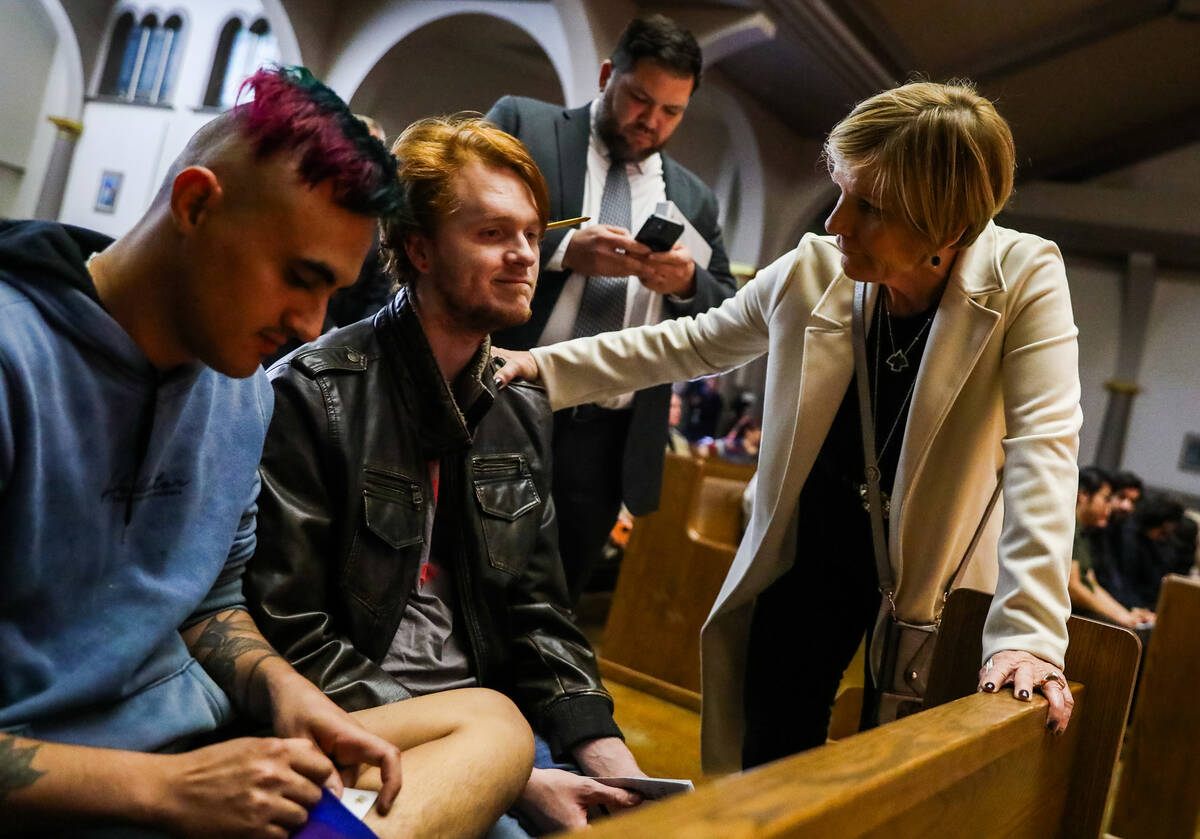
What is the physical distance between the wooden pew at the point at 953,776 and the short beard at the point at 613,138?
130 cm

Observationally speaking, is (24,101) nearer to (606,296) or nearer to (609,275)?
(606,296)

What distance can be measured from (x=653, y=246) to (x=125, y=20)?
43.3 feet

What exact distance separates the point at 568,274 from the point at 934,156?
974 mm

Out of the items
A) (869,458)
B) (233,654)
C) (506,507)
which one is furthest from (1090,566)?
(233,654)

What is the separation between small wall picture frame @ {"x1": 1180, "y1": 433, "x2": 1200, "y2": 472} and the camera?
38.7 ft

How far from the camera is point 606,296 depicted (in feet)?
7.89

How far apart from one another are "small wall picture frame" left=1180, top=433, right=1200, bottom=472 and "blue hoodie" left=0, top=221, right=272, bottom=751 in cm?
1280

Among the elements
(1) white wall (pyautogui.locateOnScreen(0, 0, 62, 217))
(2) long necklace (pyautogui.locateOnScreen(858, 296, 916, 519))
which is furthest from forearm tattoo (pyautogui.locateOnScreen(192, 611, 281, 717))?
(1) white wall (pyautogui.locateOnScreen(0, 0, 62, 217))

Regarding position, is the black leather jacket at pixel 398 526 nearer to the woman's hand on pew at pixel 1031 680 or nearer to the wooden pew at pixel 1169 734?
the woman's hand on pew at pixel 1031 680

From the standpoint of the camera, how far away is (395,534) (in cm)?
149

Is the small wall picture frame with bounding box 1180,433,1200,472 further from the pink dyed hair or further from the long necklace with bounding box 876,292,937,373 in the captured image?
the pink dyed hair

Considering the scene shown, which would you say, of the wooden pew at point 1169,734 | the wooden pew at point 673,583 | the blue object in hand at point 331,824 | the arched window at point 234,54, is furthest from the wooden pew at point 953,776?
the arched window at point 234,54

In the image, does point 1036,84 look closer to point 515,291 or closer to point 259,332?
point 515,291

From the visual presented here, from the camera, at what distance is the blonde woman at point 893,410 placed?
1.57m
